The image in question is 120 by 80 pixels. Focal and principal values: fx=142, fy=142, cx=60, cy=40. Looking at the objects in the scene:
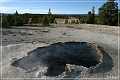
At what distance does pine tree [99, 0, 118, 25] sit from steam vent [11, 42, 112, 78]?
78.9 ft

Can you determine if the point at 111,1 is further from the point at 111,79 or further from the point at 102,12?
the point at 111,79

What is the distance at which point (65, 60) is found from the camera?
14.9 m

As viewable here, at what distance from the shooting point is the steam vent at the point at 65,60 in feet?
39.9

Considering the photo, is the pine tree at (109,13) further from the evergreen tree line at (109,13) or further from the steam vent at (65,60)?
the steam vent at (65,60)

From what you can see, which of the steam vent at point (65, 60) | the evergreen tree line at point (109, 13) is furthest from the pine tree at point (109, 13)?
the steam vent at point (65, 60)

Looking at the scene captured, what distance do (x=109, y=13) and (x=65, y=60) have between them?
3245 cm

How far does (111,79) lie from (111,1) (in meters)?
35.0

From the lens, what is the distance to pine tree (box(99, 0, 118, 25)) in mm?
41416

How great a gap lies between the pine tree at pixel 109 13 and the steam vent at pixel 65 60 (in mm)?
24041

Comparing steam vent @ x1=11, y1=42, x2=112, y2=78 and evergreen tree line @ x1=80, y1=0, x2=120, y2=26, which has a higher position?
evergreen tree line @ x1=80, y1=0, x2=120, y2=26

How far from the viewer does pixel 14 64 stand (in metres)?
13.2

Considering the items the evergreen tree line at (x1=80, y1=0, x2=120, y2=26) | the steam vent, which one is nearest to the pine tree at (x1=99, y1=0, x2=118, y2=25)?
the evergreen tree line at (x1=80, y1=0, x2=120, y2=26)

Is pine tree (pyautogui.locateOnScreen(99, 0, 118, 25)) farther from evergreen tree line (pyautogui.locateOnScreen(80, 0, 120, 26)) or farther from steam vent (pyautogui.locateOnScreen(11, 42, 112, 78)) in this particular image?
steam vent (pyautogui.locateOnScreen(11, 42, 112, 78))

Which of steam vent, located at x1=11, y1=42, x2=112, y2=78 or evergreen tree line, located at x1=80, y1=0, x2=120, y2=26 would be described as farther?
evergreen tree line, located at x1=80, y1=0, x2=120, y2=26
